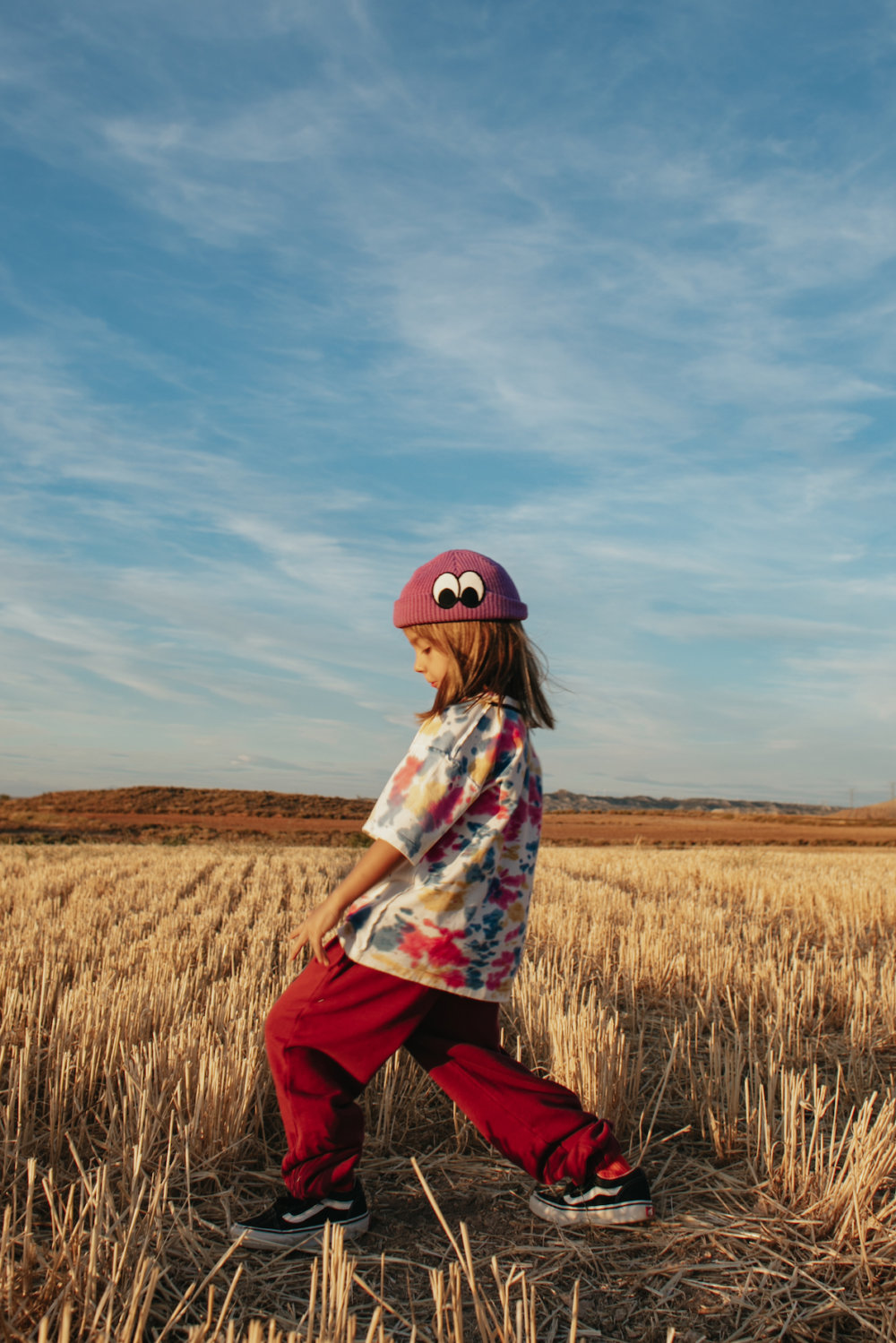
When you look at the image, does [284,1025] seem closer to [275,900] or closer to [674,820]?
[275,900]

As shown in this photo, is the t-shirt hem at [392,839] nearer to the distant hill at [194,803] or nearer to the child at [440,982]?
the child at [440,982]

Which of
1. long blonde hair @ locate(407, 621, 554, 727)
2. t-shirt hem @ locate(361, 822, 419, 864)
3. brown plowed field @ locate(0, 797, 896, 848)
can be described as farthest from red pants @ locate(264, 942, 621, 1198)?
brown plowed field @ locate(0, 797, 896, 848)

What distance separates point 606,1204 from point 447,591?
5.70 feet

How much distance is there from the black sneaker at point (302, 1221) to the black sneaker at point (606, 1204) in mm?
524

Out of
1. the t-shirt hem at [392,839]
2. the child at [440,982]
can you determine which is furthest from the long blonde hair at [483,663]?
the t-shirt hem at [392,839]

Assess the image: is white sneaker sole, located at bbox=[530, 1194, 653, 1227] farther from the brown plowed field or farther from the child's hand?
the brown plowed field

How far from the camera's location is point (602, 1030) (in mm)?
3232

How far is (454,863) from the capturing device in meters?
2.34

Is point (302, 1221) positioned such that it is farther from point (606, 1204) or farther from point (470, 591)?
point (470, 591)

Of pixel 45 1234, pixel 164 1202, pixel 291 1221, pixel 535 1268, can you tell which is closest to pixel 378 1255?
pixel 291 1221

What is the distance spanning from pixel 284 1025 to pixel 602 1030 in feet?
4.53

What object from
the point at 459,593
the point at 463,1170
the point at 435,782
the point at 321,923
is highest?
the point at 459,593

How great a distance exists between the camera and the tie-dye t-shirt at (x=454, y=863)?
229 centimetres

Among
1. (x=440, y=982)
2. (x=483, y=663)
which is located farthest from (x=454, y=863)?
(x=483, y=663)
